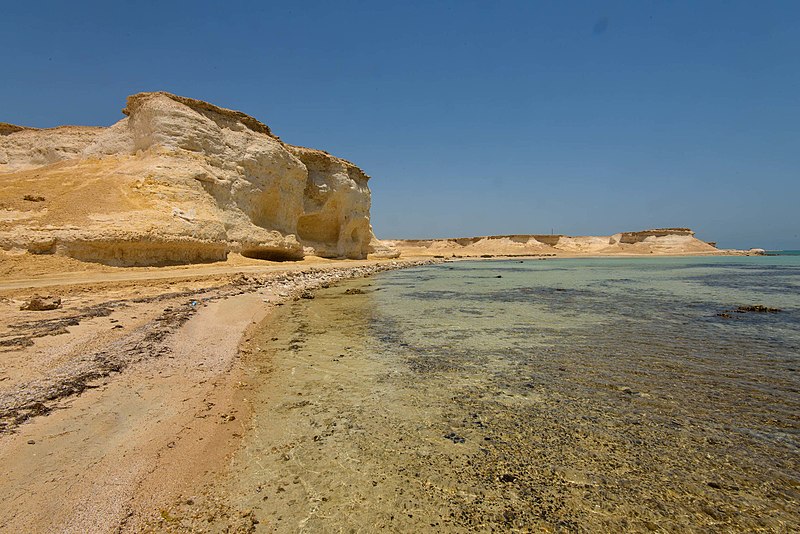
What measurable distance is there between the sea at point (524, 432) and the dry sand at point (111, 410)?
526 millimetres

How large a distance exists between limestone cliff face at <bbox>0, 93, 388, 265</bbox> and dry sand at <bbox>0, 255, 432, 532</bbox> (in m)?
8.10

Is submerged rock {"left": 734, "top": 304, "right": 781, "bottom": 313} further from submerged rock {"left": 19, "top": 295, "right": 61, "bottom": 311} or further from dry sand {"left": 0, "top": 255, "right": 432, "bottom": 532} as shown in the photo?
submerged rock {"left": 19, "top": 295, "right": 61, "bottom": 311}

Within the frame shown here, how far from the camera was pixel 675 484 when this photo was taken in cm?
316

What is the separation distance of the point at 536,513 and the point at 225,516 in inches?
89.6

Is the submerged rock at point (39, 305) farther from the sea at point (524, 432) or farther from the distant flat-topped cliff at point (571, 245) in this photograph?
the distant flat-topped cliff at point (571, 245)

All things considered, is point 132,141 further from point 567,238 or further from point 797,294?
point 567,238

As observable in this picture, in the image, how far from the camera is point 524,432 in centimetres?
406

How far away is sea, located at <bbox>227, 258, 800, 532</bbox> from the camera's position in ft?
9.38

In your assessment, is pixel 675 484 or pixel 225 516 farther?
pixel 675 484

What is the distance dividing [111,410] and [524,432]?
4.46 metres

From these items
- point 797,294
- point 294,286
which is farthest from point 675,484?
point 797,294

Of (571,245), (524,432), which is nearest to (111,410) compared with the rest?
(524,432)

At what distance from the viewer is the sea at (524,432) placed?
9.38 ft

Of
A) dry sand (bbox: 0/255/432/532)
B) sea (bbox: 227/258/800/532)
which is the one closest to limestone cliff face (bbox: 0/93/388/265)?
dry sand (bbox: 0/255/432/532)
